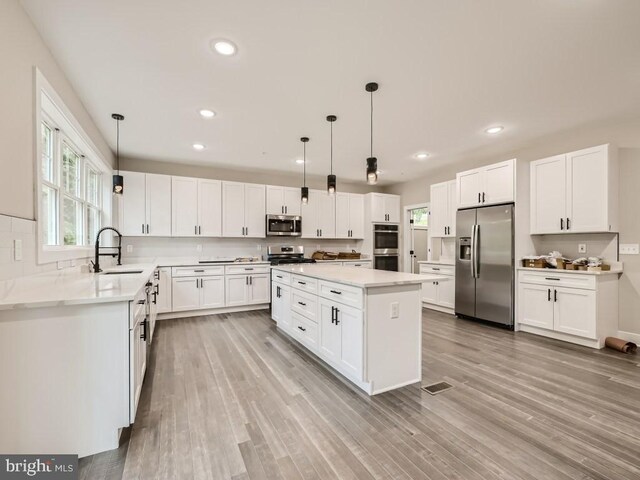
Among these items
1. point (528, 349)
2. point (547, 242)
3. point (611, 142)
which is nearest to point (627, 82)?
point (611, 142)

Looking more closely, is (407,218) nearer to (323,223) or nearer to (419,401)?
(323,223)

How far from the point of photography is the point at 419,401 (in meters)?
2.24

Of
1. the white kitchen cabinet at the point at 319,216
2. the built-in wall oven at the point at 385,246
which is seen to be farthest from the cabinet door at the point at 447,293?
the white kitchen cabinet at the point at 319,216

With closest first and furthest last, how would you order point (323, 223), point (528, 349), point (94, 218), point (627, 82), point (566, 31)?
1. point (566, 31)
2. point (627, 82)
3. point (528, 349)
4. point (94, 218)
5. point (323, 223)

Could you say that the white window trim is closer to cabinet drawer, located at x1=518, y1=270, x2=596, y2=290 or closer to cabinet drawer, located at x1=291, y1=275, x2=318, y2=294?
cabinet drawer, located at x1=291, y1=275, x2=318, y2=294

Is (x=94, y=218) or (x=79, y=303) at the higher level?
(x=94, y=218)

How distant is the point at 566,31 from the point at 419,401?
2.89m

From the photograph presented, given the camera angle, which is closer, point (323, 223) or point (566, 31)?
point (566, 31)

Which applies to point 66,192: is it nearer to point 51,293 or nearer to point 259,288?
point 51,293

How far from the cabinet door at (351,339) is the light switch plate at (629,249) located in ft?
12.0

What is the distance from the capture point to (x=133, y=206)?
4.73m

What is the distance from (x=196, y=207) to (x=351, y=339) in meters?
3.93

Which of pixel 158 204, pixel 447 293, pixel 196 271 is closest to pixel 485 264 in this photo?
pixel 447 293

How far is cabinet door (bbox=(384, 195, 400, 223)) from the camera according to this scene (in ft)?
22.1
